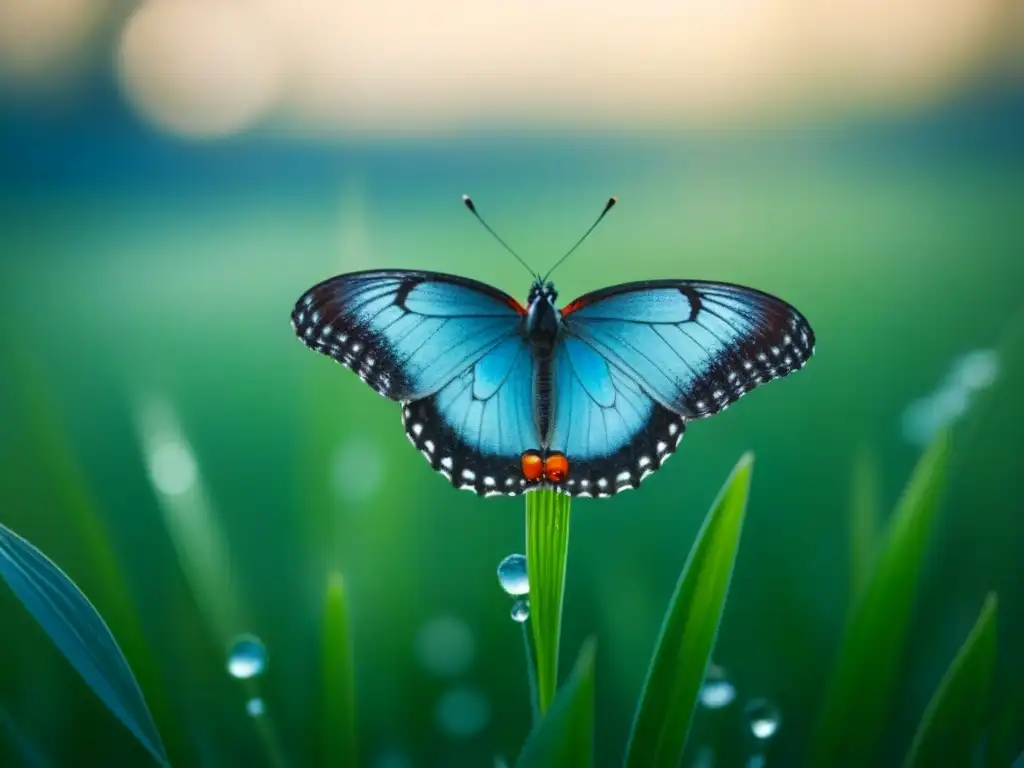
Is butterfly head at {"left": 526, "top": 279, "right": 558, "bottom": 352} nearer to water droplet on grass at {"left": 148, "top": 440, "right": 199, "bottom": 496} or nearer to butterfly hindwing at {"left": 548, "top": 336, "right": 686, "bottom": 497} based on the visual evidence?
butterfly hindwing at {"left": 548, "top": 336, "right": 686, "bottom": 497}

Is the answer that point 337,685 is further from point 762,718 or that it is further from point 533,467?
point 762,718

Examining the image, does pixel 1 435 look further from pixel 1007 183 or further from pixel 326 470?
pixel 1007 183

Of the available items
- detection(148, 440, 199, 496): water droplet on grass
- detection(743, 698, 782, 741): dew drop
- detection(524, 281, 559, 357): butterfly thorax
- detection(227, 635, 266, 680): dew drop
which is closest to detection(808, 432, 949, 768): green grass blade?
detection(743, 698, 782, 741): dew drop

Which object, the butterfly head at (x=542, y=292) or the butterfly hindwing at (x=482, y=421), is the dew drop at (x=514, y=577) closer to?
the butterfly hindwing at (x=482, y=421)

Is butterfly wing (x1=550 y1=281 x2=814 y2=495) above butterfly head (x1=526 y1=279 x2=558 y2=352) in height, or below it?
below

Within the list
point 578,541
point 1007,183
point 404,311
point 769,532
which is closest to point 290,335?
point 404,311

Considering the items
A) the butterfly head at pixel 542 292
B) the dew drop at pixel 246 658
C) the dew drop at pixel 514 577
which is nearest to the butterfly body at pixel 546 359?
the butterfly head at pixel 542 292
